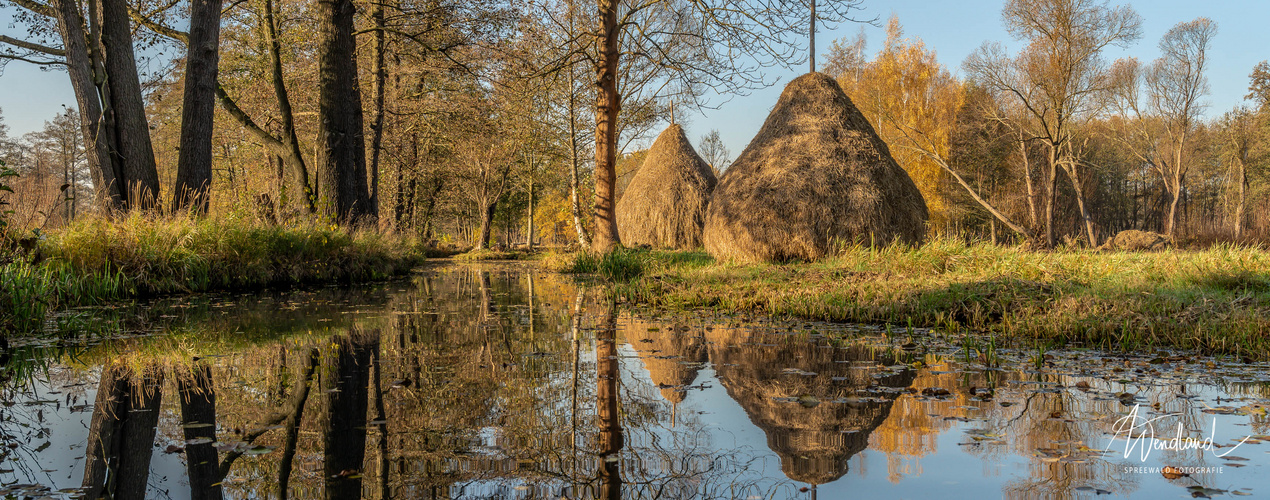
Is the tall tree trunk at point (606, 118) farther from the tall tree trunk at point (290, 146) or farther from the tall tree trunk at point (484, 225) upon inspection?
the tall tree trunk at point (484, 225)

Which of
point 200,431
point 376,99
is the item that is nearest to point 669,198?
point 376,99

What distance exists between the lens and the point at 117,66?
28.1 ft

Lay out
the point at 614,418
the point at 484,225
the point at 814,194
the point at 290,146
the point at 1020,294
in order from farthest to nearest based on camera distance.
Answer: the point at 484,225 → the point at 290,146 → the point at 814,194 → the point at 1020,294 → the point at 614,418

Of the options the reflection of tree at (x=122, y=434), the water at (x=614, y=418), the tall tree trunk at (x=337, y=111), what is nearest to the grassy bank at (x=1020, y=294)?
the water at (x=614, y=418)

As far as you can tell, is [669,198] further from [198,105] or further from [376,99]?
[198,105]

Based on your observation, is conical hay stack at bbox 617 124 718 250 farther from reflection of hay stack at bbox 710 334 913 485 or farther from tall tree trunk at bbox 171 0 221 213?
reflection of hay stack at bbox 710 334 913 485

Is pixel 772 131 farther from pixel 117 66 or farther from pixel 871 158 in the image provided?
pixel 117 66

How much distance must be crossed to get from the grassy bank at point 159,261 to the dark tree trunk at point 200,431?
8.04 feet

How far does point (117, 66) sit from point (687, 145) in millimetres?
16140

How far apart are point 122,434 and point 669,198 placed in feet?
61.4

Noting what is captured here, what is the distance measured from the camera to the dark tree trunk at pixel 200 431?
1.83 metres

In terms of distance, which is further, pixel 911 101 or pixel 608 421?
pixel 911 101

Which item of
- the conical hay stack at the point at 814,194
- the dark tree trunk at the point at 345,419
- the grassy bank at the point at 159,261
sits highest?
the conical hay stack at the point at 814,194

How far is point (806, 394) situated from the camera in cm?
294
